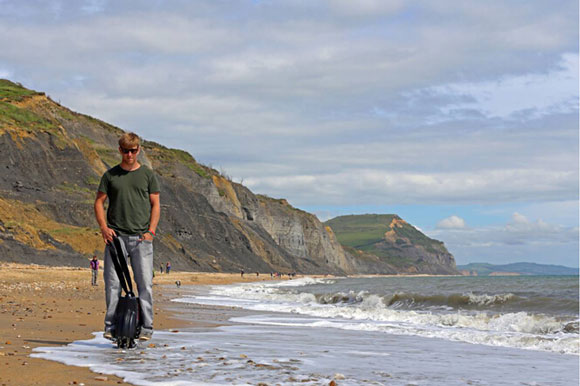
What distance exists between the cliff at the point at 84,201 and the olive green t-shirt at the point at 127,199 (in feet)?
125

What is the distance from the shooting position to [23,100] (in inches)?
3002

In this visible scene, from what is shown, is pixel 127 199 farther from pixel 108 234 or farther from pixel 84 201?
pixel 84 201

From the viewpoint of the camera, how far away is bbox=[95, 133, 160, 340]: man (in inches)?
277

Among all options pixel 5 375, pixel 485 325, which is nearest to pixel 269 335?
pixel 5 375

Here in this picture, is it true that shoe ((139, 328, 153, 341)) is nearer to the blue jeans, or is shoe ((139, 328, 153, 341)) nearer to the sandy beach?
the blue jeans

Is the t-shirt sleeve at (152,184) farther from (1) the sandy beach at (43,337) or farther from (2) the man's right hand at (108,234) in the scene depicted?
(1) the sandy beach at (43,337)

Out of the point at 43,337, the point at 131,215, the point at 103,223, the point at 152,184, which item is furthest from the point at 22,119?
the point at 103,223

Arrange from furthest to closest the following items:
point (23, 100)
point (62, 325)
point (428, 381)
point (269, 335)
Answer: point (23, 100) < point (269, 335) < point (62, 325) < point (428, 381)

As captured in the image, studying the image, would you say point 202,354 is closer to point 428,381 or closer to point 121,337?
point 121,337

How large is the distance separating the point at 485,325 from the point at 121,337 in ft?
37.3

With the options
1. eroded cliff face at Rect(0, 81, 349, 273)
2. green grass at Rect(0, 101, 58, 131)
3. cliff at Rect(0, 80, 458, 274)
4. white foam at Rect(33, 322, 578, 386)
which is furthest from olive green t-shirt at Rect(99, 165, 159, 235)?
green grass at Rect(0, 101, 58, 131)

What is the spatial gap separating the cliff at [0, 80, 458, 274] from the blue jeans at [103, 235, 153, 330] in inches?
1491

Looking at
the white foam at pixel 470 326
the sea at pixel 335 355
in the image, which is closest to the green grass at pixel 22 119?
the white foam at pixel 470 326

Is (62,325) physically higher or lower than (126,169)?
lower
